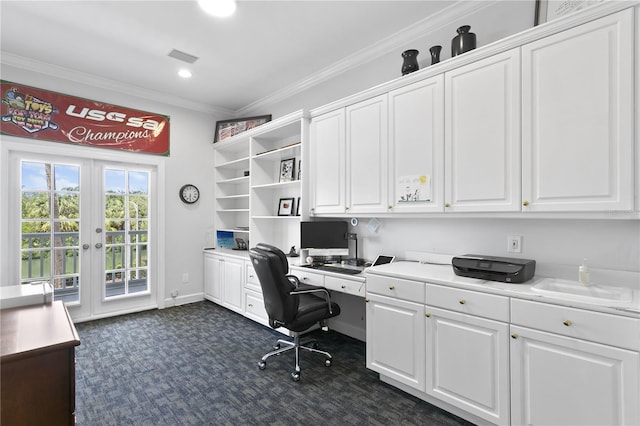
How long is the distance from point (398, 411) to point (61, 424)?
187cm

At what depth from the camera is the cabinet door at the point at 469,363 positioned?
70.8 inches

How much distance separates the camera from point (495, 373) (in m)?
1.82

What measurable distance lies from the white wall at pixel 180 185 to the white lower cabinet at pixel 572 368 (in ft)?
13.9

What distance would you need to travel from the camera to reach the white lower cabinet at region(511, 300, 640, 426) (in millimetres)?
1441

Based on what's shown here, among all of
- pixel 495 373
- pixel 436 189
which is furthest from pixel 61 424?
pixel 436 189

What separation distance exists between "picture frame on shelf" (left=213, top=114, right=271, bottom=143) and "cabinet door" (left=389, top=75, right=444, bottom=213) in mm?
2262

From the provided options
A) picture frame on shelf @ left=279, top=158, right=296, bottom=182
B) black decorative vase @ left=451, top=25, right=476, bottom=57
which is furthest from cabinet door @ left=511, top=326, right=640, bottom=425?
picture frame on shelf @ left=279, top=158, right=296, bottom=182

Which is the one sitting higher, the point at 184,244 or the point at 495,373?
the point at 184,244

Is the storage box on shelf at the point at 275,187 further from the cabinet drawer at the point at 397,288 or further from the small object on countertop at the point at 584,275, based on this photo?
the small object on countertop at the point at 584,275

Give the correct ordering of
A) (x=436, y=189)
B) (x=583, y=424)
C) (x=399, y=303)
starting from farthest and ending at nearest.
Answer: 1. (x=436, y=189)
2. (x=399, y=303)
3. (x=583, y=424)

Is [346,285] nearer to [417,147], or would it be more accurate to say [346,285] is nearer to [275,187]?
[417,147]

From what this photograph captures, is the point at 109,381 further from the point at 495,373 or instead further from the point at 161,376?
the point at 495,373

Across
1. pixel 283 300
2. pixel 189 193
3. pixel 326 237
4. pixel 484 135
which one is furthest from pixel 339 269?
pixel 189 193

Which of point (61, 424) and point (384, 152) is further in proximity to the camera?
point (384, 152)
